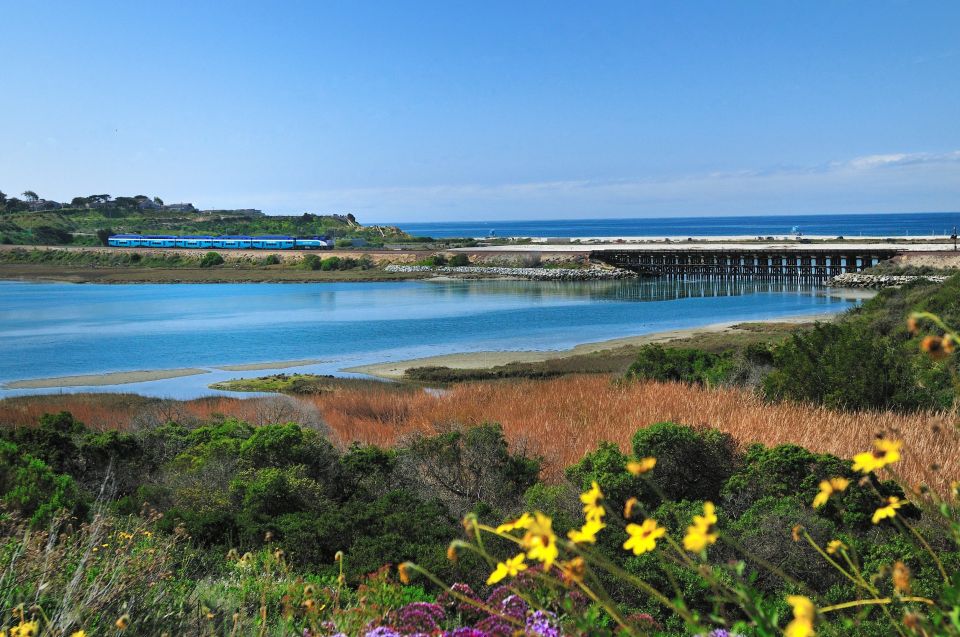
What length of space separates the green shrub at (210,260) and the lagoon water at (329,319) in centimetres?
1983

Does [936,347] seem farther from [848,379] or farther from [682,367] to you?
[682,367]

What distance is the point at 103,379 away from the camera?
27.2m

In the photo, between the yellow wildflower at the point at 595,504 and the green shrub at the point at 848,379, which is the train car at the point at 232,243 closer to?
the green shrub at the point at 848,379

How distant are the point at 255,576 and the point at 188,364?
2619cm

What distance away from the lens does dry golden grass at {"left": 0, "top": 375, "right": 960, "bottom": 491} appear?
972 cm

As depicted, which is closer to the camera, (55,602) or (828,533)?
(55,602)

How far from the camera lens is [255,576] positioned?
222 inches

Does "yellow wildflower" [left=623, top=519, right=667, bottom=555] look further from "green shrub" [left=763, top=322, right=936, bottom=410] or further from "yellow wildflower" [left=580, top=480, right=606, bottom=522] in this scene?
"green shrub" [left=763, top=322, right=936, bottom=410]

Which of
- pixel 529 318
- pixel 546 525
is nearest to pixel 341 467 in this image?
pixel 546 525

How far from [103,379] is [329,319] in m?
18.1

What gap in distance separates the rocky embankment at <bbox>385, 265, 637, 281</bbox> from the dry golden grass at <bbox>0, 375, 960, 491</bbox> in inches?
1945

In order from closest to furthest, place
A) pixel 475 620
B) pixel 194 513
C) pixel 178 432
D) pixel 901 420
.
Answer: pixel 475 620
pixel 194 513
pixel 901 420
pixel 178 432

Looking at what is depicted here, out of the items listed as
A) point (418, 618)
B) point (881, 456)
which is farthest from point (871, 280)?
point (881, 456)

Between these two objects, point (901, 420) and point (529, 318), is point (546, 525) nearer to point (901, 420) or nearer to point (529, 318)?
point (901, 420)
